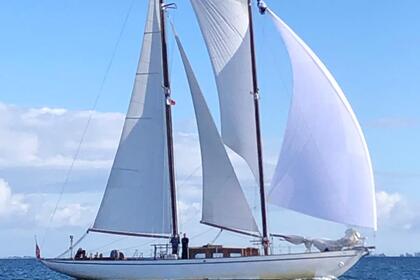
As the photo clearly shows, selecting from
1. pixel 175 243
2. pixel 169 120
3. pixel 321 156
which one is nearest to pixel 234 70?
pixel 169 120

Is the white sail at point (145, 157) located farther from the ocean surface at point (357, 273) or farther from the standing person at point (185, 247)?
the ocean surface at point (357, 273)

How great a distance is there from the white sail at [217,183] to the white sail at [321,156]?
268 centimetres

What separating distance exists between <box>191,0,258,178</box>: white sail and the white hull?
15.2 ft

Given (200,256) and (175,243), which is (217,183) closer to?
(175,243)

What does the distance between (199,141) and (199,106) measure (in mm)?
1687

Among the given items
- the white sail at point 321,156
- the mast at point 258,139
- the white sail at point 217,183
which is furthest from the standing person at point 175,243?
the white sail at point 321,156

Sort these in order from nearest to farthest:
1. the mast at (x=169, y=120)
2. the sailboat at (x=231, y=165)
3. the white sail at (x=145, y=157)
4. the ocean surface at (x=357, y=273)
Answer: the sailboat at (x=231, y=165) < the mast at (x=169, y=120) < the white sail at (x=145, y=157) < the ocean surface at (x=357, y=273)

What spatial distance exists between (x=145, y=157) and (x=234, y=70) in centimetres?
625

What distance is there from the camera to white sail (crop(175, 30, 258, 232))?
42438 mm

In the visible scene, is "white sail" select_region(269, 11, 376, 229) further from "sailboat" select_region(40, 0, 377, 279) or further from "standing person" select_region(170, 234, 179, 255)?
"standing person" select_region(170, 234, 179, 255)

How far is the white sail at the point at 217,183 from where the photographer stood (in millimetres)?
42438

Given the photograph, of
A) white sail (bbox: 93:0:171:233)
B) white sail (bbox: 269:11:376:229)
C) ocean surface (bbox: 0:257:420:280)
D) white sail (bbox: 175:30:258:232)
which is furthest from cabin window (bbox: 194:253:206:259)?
ocean surface (bbox: 0:257:420:280)

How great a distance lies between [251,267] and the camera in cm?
3978

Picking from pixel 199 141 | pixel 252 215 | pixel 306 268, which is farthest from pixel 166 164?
pixel 306 268
